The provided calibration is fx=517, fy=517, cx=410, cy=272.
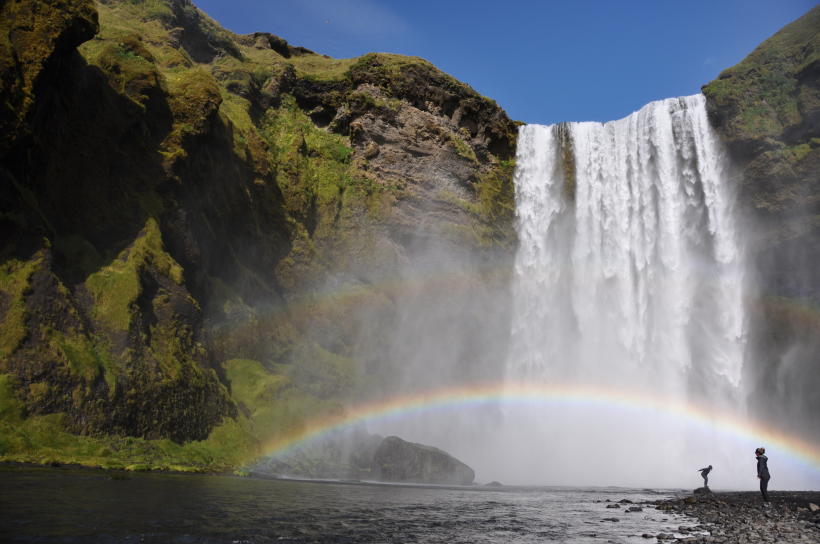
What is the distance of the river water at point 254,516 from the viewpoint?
25.1 feet

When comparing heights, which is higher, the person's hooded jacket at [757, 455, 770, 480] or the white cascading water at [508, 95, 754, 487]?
the white cascading water at [508, 95, 754, 487]

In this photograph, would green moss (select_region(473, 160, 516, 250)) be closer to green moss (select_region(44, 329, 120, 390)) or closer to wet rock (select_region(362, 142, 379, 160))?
wet rock (select_region(362, 142, 379, 160))

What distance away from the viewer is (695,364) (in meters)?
36.3

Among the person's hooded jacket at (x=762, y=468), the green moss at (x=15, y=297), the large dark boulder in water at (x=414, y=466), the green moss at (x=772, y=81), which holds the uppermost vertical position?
the green moss at (x=772, y=81)

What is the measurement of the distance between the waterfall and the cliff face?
3.73 m

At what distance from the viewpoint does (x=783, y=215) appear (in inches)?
1395

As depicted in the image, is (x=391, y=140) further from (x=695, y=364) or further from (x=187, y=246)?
(x=695, y=364)

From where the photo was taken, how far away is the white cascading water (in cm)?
3447

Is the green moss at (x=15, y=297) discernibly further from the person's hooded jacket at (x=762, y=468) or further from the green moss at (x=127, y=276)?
the person's hooded jacket at (x=762, y=468)

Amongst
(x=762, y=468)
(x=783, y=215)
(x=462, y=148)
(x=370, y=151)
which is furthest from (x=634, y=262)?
(x=762, y=468)

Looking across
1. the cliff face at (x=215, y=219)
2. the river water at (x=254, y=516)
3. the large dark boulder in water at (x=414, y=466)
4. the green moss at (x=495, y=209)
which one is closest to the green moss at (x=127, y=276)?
the cliff face at (x=215, y=219)

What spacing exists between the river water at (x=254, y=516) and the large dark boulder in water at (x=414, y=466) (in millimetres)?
9887

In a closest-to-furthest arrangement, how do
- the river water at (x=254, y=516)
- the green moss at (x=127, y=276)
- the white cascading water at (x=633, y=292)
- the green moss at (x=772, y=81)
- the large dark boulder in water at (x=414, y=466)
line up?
the river water at (x=254, y=516) < the green moss at (x=127, y=276) < the large dark boulder in water at (x=414, y=466) < the white cascading water at (x=633, y=292) < the green moss at (x=772, y=81)

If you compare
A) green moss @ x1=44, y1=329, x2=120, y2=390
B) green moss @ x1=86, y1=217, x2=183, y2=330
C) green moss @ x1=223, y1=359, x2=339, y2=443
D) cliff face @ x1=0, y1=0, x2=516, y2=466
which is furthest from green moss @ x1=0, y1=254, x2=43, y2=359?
green moss @ x1=223, y1=359, x2=339, y2=443
